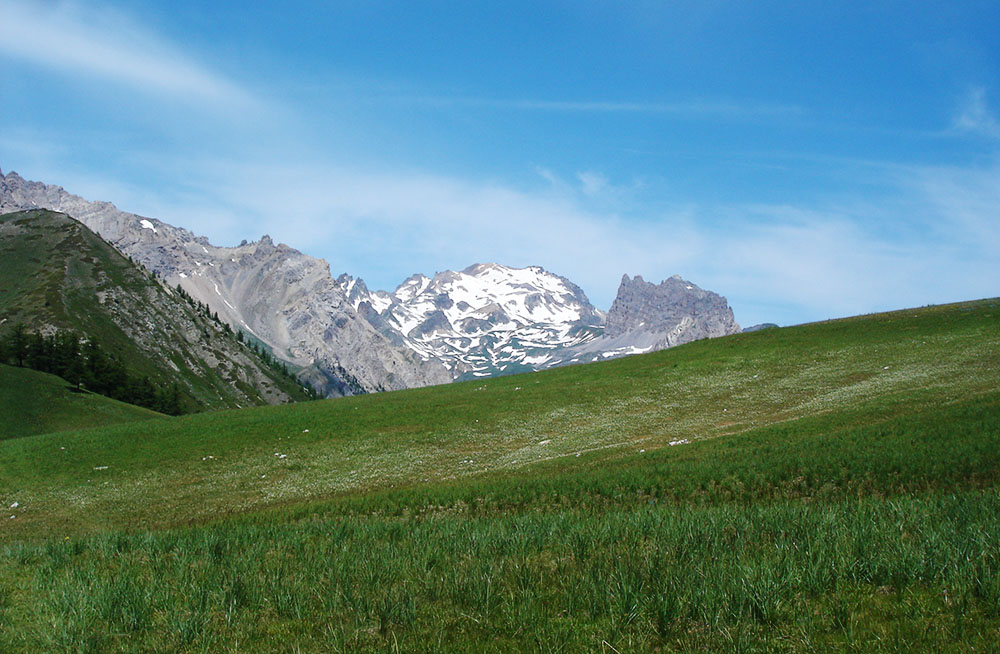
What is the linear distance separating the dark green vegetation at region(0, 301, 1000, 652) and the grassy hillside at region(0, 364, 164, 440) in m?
38.2

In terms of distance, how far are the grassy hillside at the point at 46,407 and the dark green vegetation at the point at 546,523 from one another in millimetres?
38175

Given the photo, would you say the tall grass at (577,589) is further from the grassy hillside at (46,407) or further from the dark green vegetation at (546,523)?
the grassy hillside at (46,407)

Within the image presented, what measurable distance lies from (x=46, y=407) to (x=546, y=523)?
3777 inches

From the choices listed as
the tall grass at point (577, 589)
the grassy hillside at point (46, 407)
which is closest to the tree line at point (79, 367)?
the grassy hillside at point (46, 407)

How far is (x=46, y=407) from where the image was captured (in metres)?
87.2

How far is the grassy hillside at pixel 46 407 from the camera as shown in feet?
268

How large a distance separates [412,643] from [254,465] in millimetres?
38753

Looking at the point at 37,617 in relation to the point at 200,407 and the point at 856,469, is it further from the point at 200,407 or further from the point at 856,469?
the point at 200,407

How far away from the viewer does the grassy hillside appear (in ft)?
268

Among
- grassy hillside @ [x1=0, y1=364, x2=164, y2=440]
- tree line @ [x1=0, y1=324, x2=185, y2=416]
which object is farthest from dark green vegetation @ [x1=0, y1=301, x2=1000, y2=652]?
tree line @ [x1=0, y1=324, x2=185, y2=416]

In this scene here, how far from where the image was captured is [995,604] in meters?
9.49

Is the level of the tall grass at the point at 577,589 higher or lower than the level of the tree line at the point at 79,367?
lower

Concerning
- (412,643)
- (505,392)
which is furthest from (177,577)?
(505,392)

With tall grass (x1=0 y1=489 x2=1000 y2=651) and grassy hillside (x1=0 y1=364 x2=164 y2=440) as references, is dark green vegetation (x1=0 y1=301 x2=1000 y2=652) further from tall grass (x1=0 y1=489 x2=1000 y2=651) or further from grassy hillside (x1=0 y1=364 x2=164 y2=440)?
grassy hillside (x1=0 y1=364 x2=164 y2=440)
